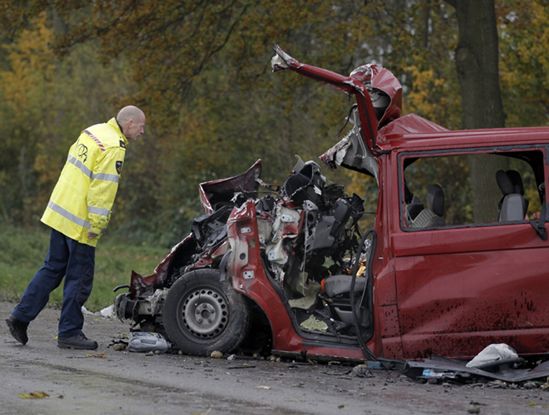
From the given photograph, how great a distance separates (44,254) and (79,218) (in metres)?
14.7

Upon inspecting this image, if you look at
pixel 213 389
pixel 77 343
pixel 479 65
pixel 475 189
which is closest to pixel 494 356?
pixel 213 389

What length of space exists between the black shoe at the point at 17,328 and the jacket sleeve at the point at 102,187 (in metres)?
1.01

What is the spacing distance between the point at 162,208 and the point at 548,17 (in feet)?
50.3

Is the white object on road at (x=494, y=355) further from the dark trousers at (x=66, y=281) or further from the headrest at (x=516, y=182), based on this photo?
the dark trousers at (x=66, y=281)

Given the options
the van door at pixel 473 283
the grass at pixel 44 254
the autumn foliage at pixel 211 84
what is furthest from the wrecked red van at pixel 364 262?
the autumn foliage at pixel 211 84

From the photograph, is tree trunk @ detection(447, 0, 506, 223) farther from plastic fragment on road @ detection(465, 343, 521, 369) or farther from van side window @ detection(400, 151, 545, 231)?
plastic fragment on road @ detection(465, 343, 521, 369)

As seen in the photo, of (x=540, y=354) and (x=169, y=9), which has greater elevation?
(x=169, y=9)

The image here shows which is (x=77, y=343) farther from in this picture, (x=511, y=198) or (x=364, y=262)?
(x=511, y=198)

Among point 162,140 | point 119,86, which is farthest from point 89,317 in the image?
point 119,86

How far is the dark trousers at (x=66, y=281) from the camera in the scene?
9.87m

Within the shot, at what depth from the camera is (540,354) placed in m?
8.70

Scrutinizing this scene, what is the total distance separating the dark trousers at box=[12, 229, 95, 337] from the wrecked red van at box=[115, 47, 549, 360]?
1.29 feet

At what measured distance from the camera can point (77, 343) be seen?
1000 centimetres

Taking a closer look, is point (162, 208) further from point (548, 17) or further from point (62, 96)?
point (548, 17)
